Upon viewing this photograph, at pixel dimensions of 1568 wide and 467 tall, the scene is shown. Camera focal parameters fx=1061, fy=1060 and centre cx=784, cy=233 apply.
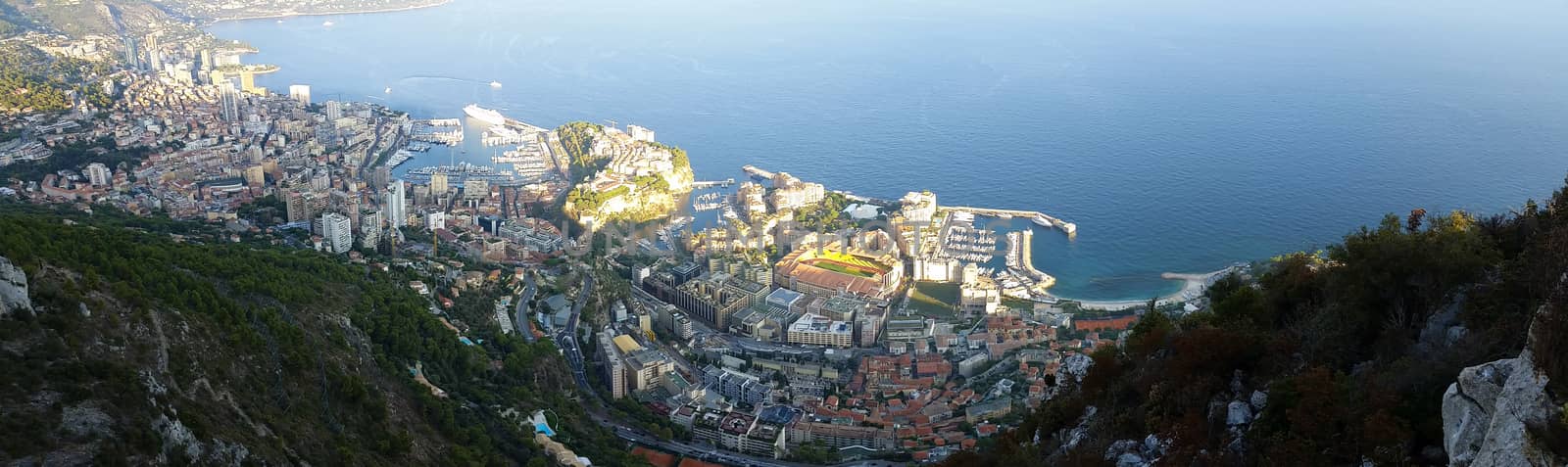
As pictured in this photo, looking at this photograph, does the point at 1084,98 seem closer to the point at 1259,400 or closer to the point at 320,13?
the point at 1259,400

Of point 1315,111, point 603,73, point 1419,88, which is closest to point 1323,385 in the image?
point 1315,111

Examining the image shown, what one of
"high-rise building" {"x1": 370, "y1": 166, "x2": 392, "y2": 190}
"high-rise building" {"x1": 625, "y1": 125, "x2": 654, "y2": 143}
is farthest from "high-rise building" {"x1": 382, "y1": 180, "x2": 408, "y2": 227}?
"high-rise building" {"x1": 625, "y1": 125, "x2": 654, "y2": 143}

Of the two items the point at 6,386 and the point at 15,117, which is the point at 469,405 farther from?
the point at 15,117

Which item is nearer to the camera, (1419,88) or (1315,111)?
(1315,111)

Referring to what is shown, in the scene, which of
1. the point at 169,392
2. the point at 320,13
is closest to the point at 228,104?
the point at 169,392

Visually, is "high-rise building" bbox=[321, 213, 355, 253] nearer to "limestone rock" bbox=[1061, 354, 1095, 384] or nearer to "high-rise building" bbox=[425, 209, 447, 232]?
"high-rise building" bbox=[425, 209, 447, 232]

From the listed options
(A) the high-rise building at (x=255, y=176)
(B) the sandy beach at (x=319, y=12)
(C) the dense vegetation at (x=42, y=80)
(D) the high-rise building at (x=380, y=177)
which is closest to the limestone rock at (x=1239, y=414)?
(D) the high-rise building at (x=380, y=177)
